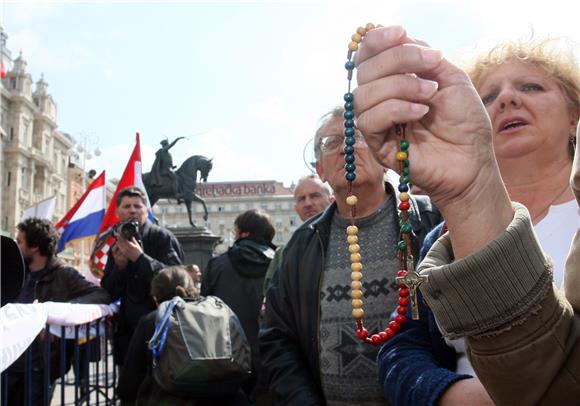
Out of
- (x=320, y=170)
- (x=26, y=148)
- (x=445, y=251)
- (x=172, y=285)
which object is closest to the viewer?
(x=445, y=251)

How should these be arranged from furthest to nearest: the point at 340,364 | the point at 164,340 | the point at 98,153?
the point at 98,153 → the point at 164,340 → the point at 340,364

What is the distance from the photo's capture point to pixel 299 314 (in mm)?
2215

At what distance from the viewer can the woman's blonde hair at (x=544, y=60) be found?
5.33 ft

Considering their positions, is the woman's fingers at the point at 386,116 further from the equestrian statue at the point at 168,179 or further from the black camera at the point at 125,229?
the equestrian statue at the point at 168,179

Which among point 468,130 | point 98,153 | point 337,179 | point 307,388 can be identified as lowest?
point 307,388

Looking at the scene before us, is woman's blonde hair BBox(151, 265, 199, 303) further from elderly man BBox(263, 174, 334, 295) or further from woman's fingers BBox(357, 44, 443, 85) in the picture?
woman's fingers BBox(357, 44, 443, 85)

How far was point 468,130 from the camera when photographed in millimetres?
975

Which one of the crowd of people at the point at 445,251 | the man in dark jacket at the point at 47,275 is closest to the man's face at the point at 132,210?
the man in dark jacket at the point at 47,275

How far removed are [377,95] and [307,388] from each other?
4.57 ft

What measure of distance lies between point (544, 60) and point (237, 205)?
321 feet

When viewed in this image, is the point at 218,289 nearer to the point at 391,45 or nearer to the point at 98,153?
the point at 391,45

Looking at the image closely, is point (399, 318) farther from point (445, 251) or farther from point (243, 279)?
point (243, 279)

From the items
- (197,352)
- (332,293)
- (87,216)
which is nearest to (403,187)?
(332,293)

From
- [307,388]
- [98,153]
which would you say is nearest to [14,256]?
[307,388]
